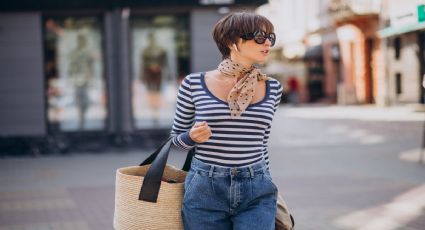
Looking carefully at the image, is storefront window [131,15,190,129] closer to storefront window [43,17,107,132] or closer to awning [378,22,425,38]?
storefront window [43,17,107,132]

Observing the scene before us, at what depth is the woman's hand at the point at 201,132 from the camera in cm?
287

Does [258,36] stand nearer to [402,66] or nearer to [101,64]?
[101,64]

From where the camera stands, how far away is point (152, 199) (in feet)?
9.75

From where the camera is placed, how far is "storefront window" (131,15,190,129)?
1462cm

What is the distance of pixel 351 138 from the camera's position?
16.8m

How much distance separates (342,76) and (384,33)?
26.3 m

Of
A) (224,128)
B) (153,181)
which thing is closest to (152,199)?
(153,181)

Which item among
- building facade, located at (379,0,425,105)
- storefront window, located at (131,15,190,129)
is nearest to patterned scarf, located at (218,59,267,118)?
storefront window, located at (131,15,190,129)

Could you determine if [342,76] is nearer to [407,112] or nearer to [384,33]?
[407,112]

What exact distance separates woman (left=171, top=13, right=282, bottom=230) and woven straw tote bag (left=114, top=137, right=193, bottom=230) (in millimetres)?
59

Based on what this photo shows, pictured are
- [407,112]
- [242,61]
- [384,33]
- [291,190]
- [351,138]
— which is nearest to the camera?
[242,61]

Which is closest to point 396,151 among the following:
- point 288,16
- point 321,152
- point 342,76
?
point 321,152

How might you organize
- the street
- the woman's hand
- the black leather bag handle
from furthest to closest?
the street
the black leather bag handle
the woman's hand

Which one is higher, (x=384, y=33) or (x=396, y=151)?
(x=384, y=33)
